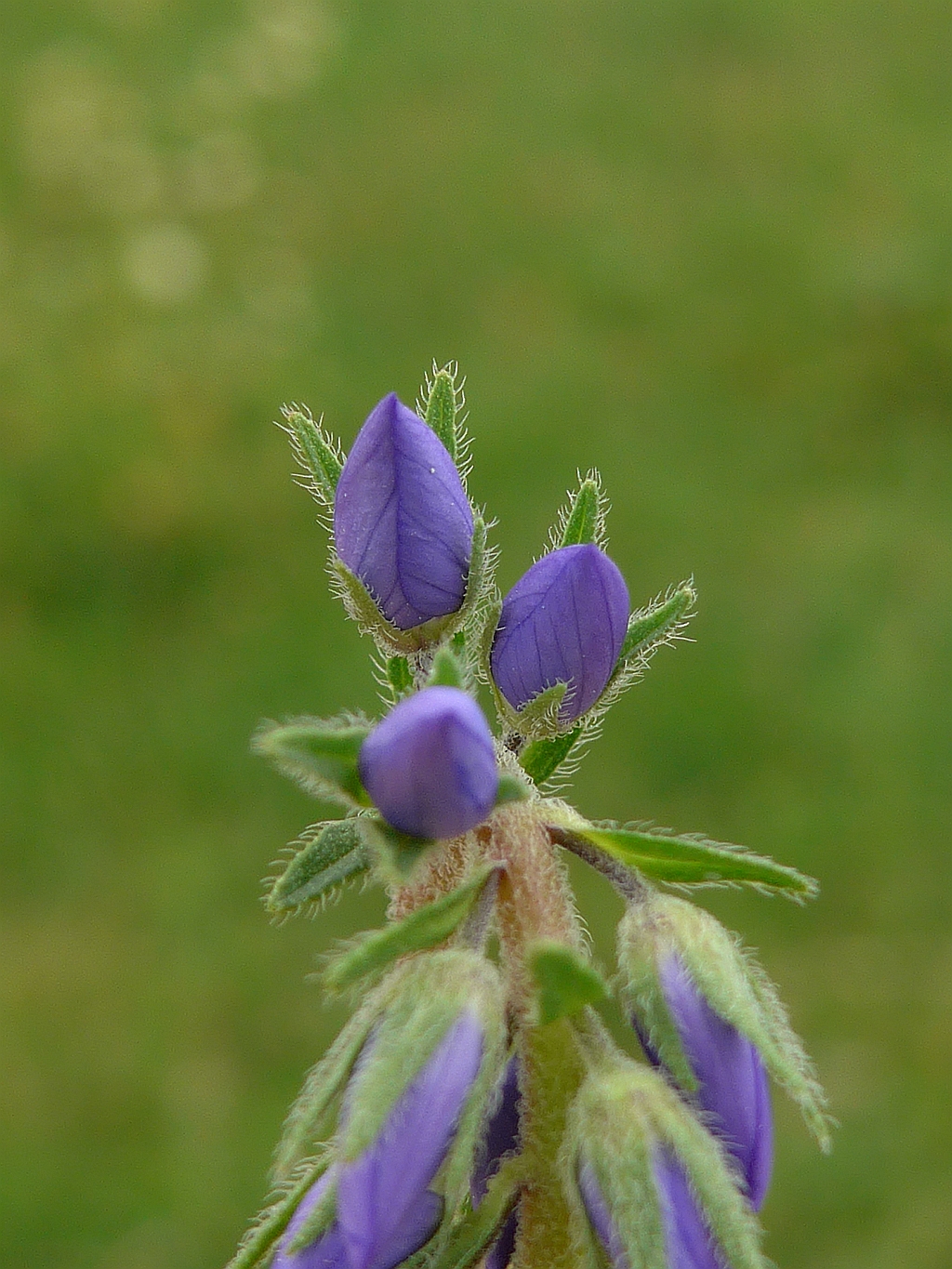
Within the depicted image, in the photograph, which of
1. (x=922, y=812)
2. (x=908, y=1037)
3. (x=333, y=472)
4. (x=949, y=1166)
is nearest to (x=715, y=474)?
(x=922, y=812)

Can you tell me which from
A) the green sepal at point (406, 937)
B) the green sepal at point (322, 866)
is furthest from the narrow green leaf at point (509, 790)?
the green sepal at point (322, 866)

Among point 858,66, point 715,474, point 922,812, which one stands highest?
point 858,66

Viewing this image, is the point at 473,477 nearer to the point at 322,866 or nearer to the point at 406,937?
the point at 322,866

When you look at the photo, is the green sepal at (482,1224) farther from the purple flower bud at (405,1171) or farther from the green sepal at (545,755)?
the green sepal at (545,755)

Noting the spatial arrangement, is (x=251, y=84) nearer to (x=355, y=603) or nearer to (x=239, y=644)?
(x=239, y=644)

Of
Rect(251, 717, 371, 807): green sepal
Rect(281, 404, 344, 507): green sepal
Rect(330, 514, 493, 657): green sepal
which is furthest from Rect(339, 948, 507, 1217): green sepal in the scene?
Rect(281, 404, 344, 507): green sepal

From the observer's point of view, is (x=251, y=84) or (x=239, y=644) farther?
(x=251, y=84)

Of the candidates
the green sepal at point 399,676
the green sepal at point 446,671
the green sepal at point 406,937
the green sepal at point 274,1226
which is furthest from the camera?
the green sepal at point 399,676
